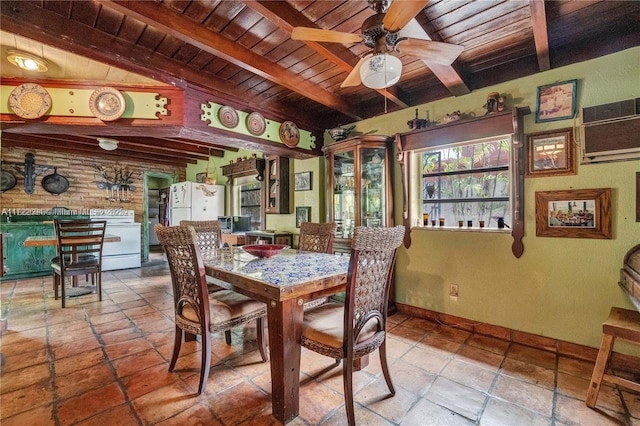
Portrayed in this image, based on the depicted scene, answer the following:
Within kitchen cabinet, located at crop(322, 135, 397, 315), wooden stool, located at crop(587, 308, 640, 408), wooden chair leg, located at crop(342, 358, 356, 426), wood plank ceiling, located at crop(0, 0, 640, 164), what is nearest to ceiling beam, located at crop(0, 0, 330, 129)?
wood plank ceiling, located at crop(0, 0, 640, 164)

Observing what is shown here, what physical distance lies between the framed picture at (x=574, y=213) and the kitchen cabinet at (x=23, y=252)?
707 cm

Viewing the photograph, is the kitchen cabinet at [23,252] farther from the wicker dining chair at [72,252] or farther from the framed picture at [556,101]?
the framed picture at [556,101]

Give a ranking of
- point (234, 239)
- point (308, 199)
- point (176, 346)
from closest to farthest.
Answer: point (176, 346), point (308, 199), point (234, 239)

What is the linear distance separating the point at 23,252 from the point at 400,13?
260 inches

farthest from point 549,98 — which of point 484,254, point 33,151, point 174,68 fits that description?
point 33,151

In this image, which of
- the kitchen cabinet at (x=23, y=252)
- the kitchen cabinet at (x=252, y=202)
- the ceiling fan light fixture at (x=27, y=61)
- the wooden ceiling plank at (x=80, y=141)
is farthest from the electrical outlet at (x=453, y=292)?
the kitchen cabinet at (x=23, y=252)

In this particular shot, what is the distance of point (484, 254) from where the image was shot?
267 cm

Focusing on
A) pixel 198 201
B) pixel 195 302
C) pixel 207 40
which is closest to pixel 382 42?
pixel 207 40

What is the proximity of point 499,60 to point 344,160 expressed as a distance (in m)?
1.82

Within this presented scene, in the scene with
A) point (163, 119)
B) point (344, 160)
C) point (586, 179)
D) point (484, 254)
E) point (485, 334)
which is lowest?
point (485, 334)

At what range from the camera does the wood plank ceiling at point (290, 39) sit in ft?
5.94

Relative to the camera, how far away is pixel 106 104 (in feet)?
8.98

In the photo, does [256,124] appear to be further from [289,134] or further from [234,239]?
[234,239]

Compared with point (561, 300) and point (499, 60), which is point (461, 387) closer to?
point (561, 300)
